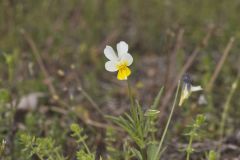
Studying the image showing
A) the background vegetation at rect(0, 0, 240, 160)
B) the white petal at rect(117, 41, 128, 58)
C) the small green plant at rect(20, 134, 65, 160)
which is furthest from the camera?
the background vegetation at rect(0, 0, 240, 160)

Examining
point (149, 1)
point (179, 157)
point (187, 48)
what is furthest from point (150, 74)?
point (179, 157)

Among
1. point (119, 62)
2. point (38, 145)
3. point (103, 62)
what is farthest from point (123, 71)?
point (103, 62)

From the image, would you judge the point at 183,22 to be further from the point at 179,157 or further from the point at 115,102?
the point at 179,157

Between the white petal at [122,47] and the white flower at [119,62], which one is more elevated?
the white petal at [122,47]

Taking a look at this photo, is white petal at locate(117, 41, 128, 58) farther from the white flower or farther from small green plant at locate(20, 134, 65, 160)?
small green plant at locate(20, 134, 65, 160)

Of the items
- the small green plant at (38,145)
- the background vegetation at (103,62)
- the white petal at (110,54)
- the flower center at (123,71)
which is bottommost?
the small green plant at (38,145)

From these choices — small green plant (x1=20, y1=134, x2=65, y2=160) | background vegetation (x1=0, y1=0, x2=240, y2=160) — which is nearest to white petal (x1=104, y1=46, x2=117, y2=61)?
small green plant (x1=20, y1=134, x2=65, y2=160)

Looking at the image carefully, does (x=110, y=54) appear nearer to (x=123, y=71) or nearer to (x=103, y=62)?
(x=123, y=71)

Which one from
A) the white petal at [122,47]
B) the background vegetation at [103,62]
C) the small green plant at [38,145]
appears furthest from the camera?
the background vegetation at [103,62]

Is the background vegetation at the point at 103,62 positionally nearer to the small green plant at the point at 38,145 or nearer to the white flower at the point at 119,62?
the small green plant at the point at 38,145

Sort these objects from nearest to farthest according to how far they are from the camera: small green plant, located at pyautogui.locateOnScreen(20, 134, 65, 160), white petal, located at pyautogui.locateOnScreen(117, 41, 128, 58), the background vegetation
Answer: white petal, located at pyautogui.locateOnScreen(117, 41, 128, 58) < small green plant, located at pyautogui.locateOnScreen(20, 134, 65, 160) < the background vegetation

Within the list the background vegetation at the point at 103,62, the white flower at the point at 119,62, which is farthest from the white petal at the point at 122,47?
the background vegetation at the point at 103,62
